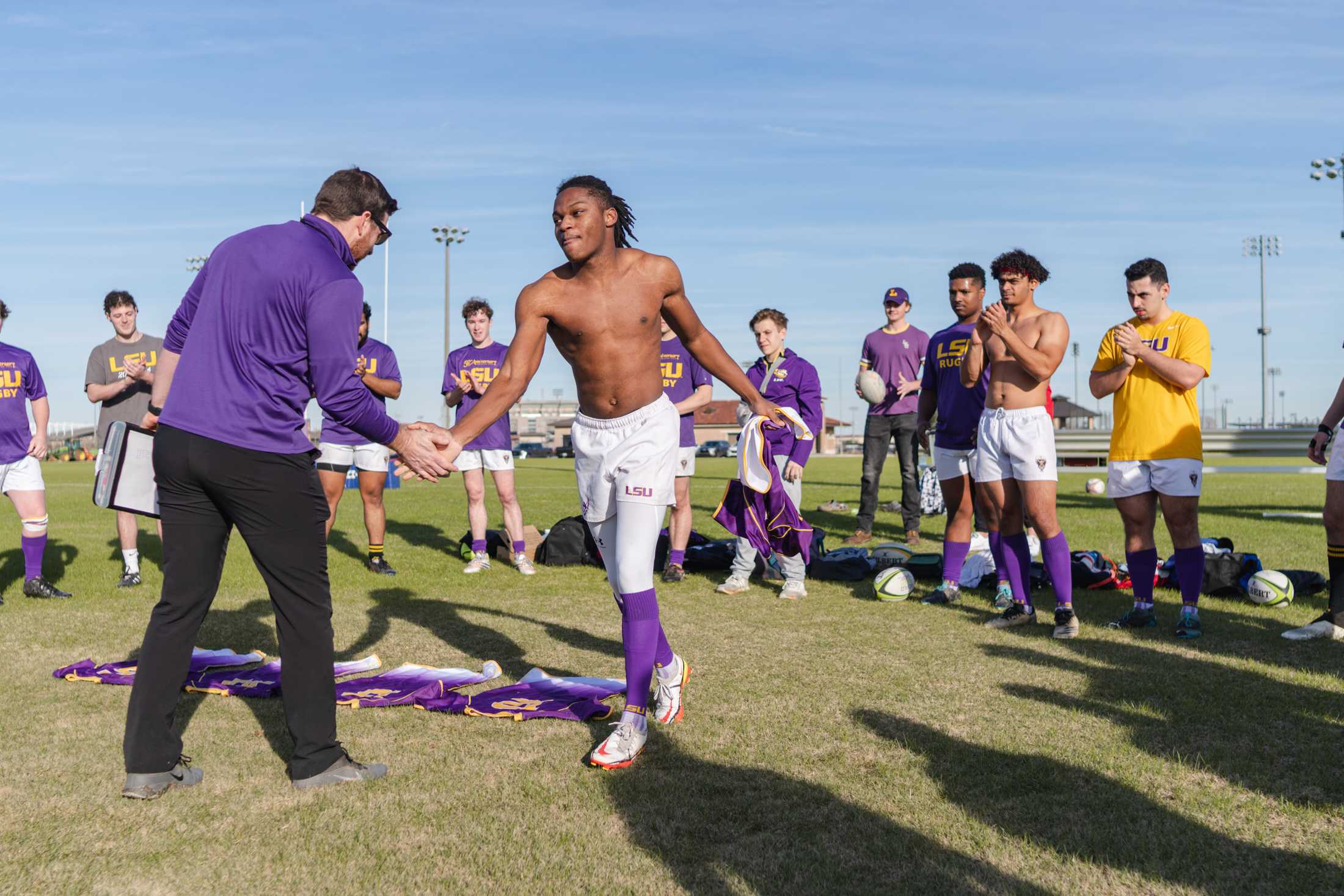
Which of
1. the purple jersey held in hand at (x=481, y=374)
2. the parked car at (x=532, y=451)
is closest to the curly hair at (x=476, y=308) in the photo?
the purple jersey held in hand at (x=481, y=374)

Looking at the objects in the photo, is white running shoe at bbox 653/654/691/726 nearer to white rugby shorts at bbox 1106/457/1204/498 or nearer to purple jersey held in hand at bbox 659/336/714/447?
white rugby shorts at bbox 1106/457/1204/498

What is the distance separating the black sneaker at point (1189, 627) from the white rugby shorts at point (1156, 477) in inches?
31.2

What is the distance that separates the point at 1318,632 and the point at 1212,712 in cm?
227

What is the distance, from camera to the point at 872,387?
12.7 metres

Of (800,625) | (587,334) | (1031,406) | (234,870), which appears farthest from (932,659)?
(234,870)

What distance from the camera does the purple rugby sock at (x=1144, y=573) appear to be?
7.18 metres

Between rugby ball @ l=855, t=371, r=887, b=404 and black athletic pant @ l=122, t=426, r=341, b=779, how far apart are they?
30.4 ft

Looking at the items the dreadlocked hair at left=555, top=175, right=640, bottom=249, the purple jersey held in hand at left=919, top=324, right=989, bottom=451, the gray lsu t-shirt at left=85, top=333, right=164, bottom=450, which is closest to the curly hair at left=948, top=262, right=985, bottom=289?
the purple jersey held in hand at left=919, top=324, right=989, bottom=451

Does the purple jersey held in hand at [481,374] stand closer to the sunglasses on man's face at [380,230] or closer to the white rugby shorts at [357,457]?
the white rugby shorts at [357,457]

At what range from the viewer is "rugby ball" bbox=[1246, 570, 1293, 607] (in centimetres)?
776

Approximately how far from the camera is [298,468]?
4.23m

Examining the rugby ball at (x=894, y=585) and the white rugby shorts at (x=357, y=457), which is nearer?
the rugby ball at (x=894, y=585)

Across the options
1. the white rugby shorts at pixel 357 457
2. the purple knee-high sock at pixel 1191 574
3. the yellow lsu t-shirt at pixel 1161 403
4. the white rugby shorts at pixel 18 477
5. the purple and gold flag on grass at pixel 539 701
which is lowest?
the purple and gold flag on grass at pixel 539 701

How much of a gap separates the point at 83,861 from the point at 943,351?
6.83m
